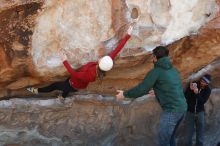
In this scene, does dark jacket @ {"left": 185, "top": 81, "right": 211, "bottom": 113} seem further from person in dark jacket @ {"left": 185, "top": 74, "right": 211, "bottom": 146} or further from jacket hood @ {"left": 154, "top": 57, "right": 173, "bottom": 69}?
jacket hood @ {"left": 154, "top": 57, "right": 173, "bottom": 69}

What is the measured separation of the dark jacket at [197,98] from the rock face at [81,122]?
0.42m

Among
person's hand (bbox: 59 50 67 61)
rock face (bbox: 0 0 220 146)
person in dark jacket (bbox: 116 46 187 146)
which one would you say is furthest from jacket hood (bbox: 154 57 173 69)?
person's hand (bbox: 59 50 67 61)

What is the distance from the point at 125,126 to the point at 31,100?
1.10m

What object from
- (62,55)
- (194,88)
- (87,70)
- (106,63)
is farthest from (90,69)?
(194,88)

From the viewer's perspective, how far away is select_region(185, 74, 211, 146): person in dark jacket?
5500 mm

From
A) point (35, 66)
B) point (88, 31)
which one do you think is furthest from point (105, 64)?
point (35, 66)

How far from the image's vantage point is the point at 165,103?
4535mm

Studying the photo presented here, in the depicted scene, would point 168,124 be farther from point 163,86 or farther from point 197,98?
point 197,98

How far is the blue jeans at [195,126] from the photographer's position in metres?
5.69

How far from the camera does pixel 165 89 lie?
448 centimetres

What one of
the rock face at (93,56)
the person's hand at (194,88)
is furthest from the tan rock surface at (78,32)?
the person's hand at (194,88)

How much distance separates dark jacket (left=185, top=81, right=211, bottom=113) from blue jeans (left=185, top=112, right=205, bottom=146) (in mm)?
76

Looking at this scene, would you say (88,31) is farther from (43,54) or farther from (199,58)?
(199,58)

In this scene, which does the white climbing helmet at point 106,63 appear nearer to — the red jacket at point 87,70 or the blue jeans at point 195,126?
the red jacket at point 87,70
